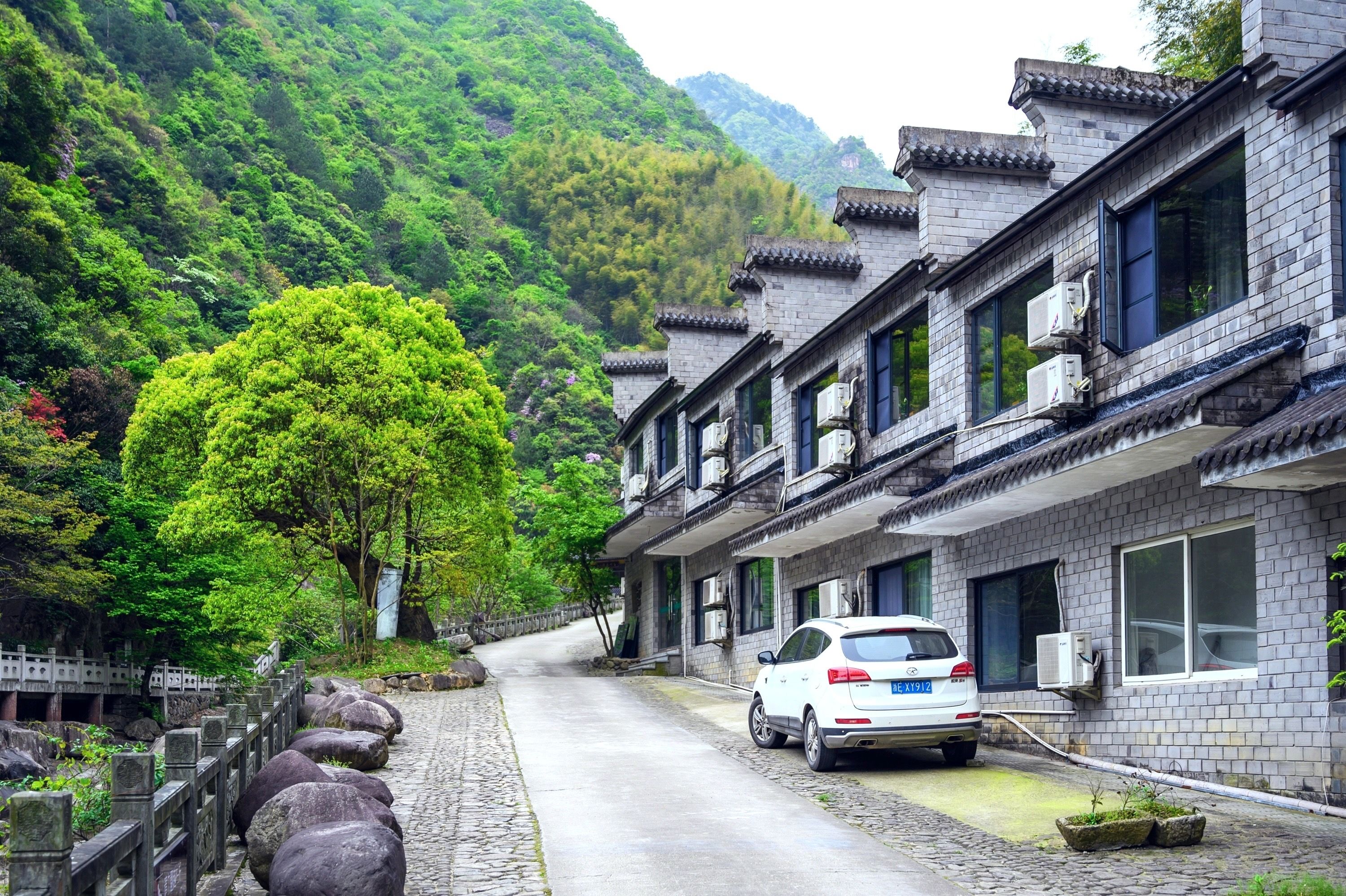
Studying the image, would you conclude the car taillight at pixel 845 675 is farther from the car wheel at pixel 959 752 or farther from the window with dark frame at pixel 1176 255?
the window with dark frame at pixel 1176 255

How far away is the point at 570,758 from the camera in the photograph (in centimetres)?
1461

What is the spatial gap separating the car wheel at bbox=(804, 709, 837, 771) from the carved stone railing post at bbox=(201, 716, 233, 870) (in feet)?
20.5

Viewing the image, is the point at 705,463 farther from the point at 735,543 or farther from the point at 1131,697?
the point at 1131,697

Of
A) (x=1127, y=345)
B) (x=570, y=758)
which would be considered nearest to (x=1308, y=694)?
(x=1127, y=345)

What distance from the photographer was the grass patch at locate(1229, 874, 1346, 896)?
651 centimetres

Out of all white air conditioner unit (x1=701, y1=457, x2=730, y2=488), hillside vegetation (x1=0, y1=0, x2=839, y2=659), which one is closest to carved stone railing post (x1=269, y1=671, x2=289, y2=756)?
hillside vegetation (x1=0, y1=0, x2=839, y2=659)

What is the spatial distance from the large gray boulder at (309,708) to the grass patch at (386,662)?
26.5 ft

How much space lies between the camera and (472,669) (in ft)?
87.5

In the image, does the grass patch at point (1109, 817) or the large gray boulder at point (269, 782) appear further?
the large gray boulder at point (269, 782)

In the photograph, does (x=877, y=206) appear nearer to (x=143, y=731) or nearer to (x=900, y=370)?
(x=900, y=370)

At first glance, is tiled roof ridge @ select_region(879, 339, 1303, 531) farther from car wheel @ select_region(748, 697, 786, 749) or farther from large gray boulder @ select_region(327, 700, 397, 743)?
large gray boulder @ select_region(327, 700, 397, 743)

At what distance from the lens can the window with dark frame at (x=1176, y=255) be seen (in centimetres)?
1127

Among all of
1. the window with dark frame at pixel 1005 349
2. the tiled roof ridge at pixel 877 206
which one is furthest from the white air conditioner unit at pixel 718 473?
the window with dark frame at pixel 1005 349

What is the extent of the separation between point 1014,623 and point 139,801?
36.8ft
